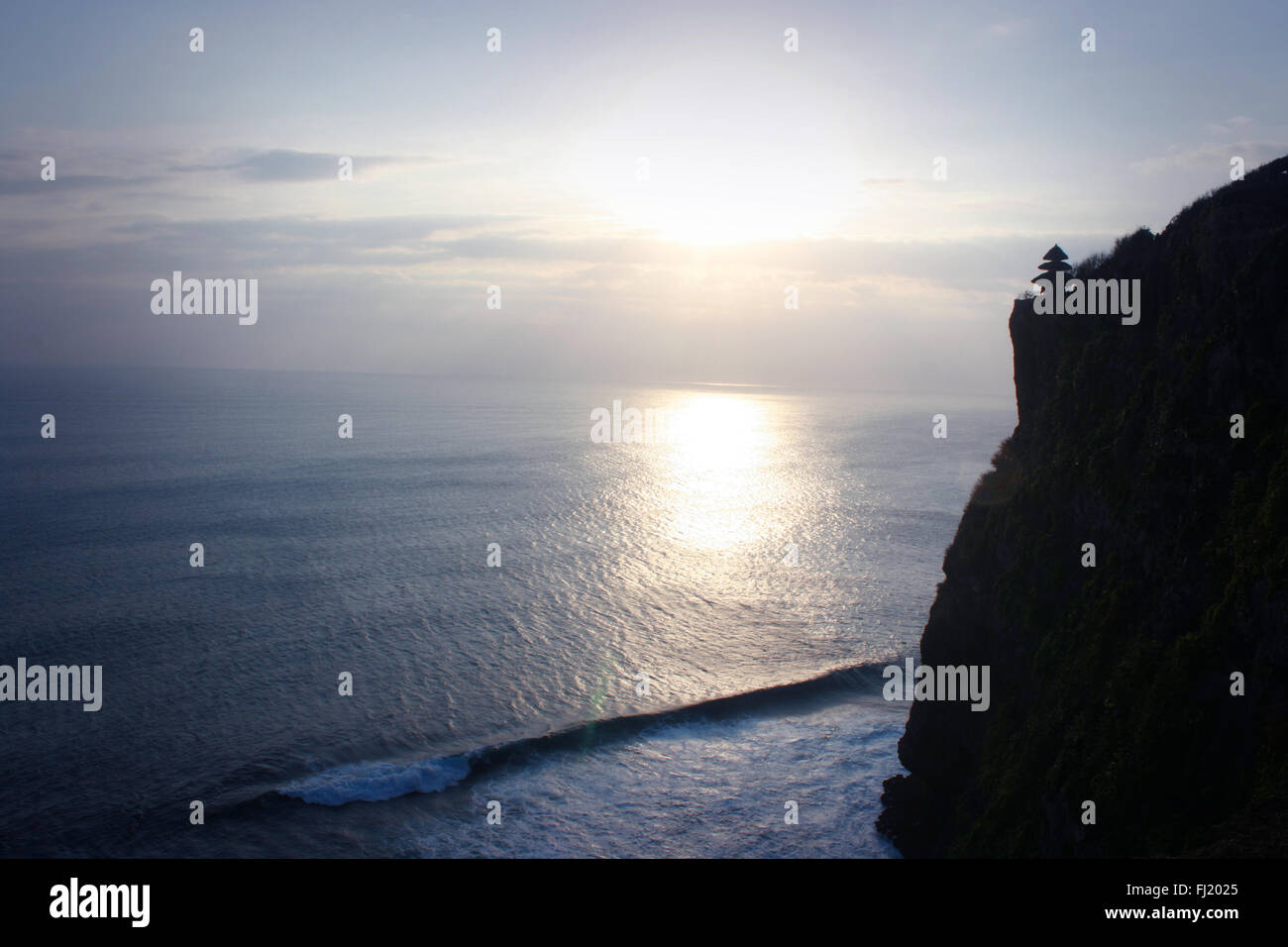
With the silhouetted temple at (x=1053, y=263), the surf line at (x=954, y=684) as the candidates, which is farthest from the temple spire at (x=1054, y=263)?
the surf line at (x=954, y=684)

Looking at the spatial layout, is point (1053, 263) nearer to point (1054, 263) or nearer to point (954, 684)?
point (1054, 263)

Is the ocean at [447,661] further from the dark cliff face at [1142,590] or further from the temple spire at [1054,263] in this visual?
the temple spire at [1054,263]

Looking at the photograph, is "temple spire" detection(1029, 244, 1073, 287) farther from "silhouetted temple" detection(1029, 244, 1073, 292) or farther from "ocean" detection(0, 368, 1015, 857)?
"ocean" detection(0, 368, 1015, 857)

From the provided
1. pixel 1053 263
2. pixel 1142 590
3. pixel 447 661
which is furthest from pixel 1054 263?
pixel 447 661

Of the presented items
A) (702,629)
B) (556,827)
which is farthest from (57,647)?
(702,629)

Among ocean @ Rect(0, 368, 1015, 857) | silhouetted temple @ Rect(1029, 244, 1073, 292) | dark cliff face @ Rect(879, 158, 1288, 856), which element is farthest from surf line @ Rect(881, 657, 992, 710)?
silhouetted temple @ Rect(1029, 244, 1073, 292)
